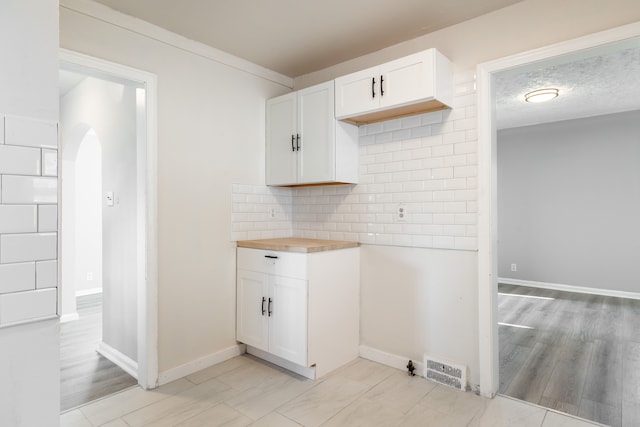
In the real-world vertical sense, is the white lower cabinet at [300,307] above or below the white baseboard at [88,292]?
above

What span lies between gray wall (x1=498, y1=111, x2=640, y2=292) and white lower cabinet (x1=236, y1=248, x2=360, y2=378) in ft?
13.9

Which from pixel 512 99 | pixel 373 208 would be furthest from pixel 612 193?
pixel 373 208

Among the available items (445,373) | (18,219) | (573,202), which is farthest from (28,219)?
(573,202)

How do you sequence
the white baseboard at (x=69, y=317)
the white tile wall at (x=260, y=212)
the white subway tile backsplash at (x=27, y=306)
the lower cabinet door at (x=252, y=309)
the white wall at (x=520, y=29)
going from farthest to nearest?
the white baseboard at (x=69, y=317)
the white tile wall at (x=260, y=212)
the lower cabinet door at (x=252, y=309)
the white wall at (x=520, y=29)
the white subway tile backsplash at (x=27, y=306)

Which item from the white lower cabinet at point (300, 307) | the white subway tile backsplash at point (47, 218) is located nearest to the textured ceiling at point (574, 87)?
the white lower cabinet at point (300, 307)

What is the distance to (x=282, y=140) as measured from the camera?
314 cm

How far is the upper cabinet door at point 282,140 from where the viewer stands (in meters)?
3.06

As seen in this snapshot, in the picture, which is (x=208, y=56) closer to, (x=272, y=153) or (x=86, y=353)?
(x=272, y=153)

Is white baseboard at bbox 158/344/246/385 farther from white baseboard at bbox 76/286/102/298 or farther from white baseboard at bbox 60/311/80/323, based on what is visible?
white baseboard at bbox 76/286/102/298

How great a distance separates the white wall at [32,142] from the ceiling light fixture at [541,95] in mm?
4589

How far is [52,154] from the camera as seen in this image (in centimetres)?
109

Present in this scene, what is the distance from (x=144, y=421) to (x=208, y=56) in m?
2.55

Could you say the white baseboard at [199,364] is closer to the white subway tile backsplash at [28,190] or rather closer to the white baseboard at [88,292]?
the white subway tile backsplash at [28,190]

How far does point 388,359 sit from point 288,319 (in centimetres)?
87
